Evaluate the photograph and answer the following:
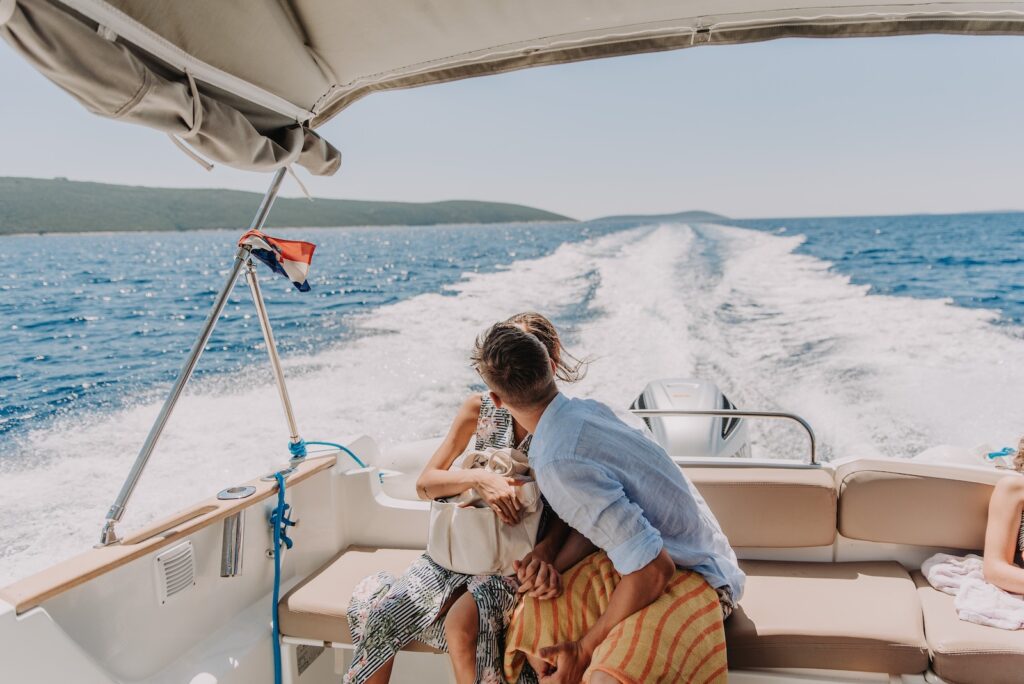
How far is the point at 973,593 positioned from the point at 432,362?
635cm

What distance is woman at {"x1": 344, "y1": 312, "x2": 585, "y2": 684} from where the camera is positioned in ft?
4.82

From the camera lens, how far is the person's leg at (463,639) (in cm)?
146

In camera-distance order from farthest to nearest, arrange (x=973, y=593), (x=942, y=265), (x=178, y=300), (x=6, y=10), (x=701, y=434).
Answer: (x=942, y=265) < (x=178, y=300) < (x=701, y=434) < (x=973, y=593) < (x=6, y=10)

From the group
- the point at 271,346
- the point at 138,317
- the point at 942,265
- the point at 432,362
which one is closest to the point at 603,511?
the point at 271,346

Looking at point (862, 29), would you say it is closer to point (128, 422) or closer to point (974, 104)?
point (128, 422)

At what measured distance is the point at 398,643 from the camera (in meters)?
1.52

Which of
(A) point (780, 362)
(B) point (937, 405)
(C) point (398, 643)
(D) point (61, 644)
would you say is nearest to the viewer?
(D) point (61, 644)

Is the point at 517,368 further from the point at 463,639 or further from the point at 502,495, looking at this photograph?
the point at 463,639

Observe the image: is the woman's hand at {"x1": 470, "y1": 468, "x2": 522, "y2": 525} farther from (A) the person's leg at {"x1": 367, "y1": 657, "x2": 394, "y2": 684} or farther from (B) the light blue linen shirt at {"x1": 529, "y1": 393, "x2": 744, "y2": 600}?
(A) the person's leg at {"x1": 367, "y1": 657, "x2": 394, "y2": 684}

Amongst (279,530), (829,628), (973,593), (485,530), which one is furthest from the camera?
(279,530)

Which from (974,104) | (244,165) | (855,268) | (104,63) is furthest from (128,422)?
(974,104)

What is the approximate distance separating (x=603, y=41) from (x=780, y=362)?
6.30 m

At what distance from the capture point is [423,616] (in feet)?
5.03

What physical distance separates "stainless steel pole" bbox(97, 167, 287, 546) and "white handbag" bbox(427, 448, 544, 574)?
2.34 ft
